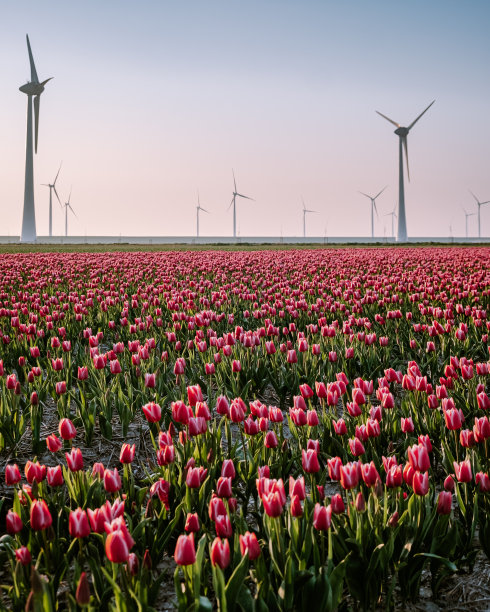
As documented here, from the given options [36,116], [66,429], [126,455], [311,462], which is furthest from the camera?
[36,116]

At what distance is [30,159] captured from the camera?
6350 centimetres

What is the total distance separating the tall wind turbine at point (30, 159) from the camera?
60.1 metres

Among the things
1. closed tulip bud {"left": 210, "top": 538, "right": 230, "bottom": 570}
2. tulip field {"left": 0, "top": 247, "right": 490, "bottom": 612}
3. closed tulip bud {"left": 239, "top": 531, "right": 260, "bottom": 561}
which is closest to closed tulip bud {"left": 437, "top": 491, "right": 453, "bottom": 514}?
tulip field {"left": 0, "top": 247, "right": 490, "bottom": 612}

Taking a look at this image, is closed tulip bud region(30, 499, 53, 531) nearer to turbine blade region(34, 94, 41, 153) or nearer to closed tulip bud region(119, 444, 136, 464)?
closed tulip bud region(119, 444, 136, 464)

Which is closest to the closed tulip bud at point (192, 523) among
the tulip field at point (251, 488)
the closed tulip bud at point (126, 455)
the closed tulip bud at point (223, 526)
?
the tulip field at point (251, 488)

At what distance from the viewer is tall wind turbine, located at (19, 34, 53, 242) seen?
60125 mm

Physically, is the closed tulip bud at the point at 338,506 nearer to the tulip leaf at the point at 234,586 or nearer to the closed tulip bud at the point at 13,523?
the tulip leaf at the point at 234,586

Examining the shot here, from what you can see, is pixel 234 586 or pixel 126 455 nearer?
pixel 234 586

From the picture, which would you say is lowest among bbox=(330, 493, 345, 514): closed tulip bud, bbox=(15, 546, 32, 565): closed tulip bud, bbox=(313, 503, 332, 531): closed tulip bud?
bbox=(15, 546, 32, 565): closed tulip bud

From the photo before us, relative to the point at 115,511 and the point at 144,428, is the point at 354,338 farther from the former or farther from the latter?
the point at 115,511

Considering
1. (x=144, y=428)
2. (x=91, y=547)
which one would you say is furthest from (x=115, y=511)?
(x=144, y=428)

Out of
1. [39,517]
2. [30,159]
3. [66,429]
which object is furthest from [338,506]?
[30,159]

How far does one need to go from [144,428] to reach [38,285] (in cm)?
939

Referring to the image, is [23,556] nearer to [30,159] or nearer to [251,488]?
[251,488]
